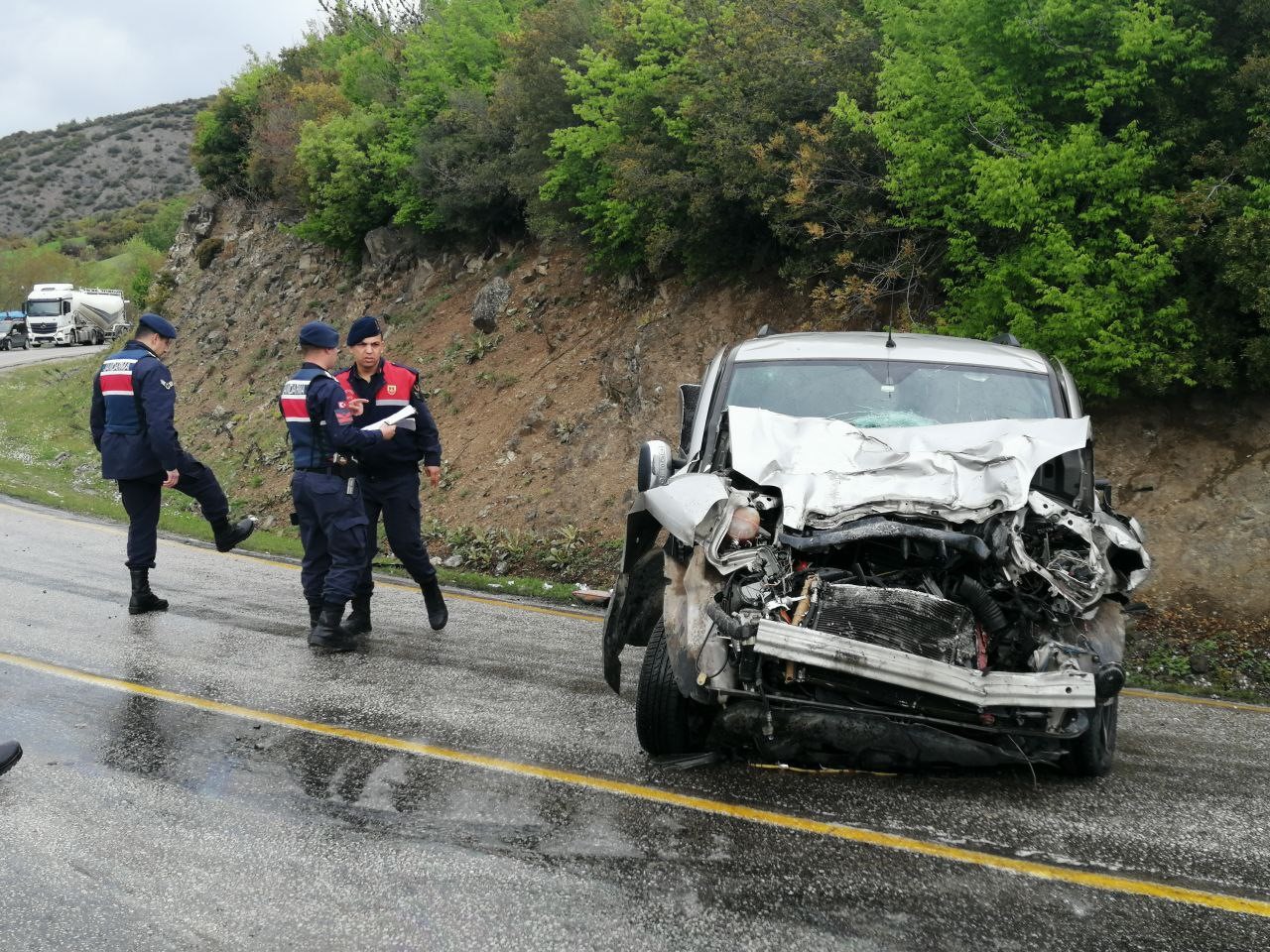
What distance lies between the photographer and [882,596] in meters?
4.57

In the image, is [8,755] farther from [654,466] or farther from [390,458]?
[390,458]

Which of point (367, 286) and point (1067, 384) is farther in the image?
point (367, 286)

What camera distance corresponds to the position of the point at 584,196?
18.0 metres

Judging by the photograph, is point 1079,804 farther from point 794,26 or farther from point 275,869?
point 794,26

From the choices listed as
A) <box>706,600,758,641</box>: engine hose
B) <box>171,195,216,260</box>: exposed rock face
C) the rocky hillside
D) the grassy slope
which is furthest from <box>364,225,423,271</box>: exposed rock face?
the rocky hillside

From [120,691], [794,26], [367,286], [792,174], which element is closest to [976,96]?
[792,174]

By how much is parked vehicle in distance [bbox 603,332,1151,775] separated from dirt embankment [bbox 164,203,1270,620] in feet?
7.22

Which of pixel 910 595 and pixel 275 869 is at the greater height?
pixel 910 595

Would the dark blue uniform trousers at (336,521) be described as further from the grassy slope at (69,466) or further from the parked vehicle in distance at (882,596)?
the grassy slope at (69,466)

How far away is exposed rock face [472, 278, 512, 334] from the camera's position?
69.3 ft

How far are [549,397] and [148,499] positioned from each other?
368 inches

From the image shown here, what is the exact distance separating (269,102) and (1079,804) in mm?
31061

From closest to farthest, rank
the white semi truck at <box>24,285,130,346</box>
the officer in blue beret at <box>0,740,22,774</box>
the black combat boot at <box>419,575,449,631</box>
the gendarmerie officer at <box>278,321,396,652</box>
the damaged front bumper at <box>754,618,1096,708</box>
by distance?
the damaged front bumper at <box>754,618,1096,708</box> → the officer in blue beret at <box>0,740,22,774</box> → the gendarmerie officer at <box>278,321,396,652</box> → the black combat boot at <box>419,575,449,631</box> → the white semi truck at <box>24,285,130,346</box>

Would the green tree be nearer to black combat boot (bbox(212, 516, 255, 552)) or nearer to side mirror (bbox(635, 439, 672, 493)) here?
side mirror (bbox(635, 439, 672, 493))
